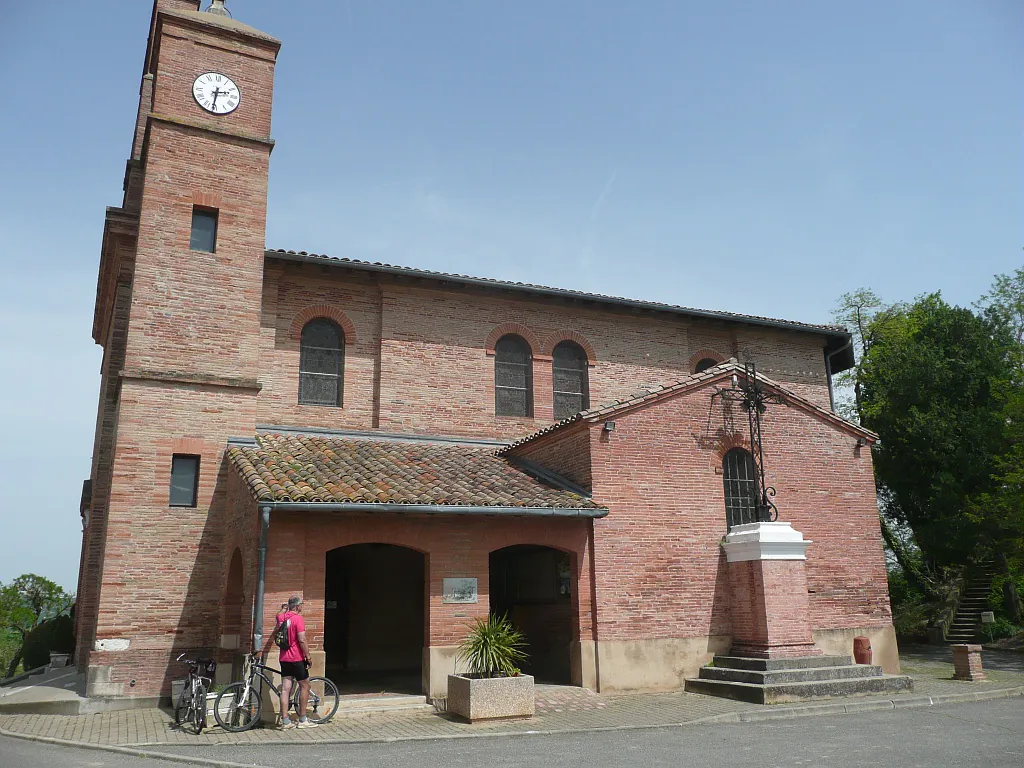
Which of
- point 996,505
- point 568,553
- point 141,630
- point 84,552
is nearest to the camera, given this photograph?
point 141,630

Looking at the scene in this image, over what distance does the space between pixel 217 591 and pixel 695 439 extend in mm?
8883

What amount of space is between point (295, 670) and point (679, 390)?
8249 mm

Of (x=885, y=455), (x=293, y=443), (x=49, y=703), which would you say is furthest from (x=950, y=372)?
(x=49, y=703)

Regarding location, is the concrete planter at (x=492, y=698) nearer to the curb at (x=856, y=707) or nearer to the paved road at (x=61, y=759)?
the curb at (x=856, y=707)

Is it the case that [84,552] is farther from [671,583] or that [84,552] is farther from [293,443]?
[671,583]

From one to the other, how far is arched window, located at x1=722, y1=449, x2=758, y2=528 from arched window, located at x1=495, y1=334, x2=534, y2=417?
15.9ft

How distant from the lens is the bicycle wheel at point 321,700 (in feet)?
34.9

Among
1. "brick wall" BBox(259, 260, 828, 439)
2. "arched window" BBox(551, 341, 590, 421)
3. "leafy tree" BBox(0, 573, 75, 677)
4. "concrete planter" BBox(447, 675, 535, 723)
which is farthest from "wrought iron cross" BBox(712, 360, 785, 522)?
"leafy tree" BBox(0, 573, 75, 677)

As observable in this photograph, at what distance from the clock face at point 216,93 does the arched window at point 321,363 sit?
15.2 ft

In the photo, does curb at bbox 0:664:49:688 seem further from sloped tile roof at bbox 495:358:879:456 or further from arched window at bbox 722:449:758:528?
arched window at bbox 722:449:758:528

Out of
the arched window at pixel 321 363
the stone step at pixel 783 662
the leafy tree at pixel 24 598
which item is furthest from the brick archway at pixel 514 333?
the leafy tree at pixel 24 598

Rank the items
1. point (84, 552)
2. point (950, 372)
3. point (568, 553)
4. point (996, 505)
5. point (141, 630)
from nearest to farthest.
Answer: point (141, 630), point (568, 553), point (84, 552), point (996, 505), point (950, 372)

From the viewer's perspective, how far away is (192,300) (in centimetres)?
1470

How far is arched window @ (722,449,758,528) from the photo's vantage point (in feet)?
49.0
